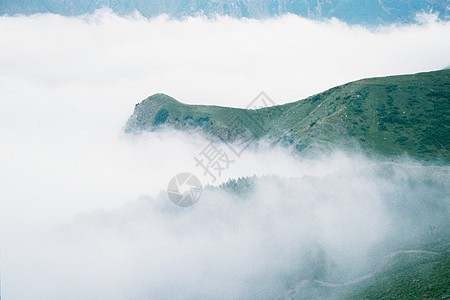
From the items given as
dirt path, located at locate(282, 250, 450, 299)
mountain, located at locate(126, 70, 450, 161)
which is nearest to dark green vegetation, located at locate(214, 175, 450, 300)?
dirt path, located at locate(282, 250, 450, 299)

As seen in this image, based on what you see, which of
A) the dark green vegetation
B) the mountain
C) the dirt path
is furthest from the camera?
the mountain

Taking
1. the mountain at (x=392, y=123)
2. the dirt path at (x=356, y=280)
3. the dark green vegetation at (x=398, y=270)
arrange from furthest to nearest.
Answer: the mountain at (x=392, y=123), the dirt path at (x=356, y=280), the dark green vegetation at (x=398, y=270)

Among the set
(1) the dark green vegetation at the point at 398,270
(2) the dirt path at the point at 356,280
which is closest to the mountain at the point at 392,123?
(1) the dark green vegetation at the point at 398,270

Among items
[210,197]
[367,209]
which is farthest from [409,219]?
[210,197]

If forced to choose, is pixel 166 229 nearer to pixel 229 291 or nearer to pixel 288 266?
pixel 229 291

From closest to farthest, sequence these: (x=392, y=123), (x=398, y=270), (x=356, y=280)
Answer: (x=398, y=270)
(x=356, y=280)
(x=392, y=123)

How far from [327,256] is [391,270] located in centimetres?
2339

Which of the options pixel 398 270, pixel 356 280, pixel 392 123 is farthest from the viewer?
pixel 392 123

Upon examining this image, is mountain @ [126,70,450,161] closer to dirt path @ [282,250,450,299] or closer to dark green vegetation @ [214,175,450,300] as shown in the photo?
dark green vegetation @ [214,175,450,300]

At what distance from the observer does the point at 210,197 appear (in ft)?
598

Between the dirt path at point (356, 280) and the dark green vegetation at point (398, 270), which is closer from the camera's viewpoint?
the dark green vegetation at point (398, 270)

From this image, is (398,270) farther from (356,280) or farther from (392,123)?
(392,123)

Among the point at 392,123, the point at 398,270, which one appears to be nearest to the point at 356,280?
the point at 398,270

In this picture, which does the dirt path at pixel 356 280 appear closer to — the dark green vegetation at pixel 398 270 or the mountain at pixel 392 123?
the dark green vegetation at pixel 398 270
